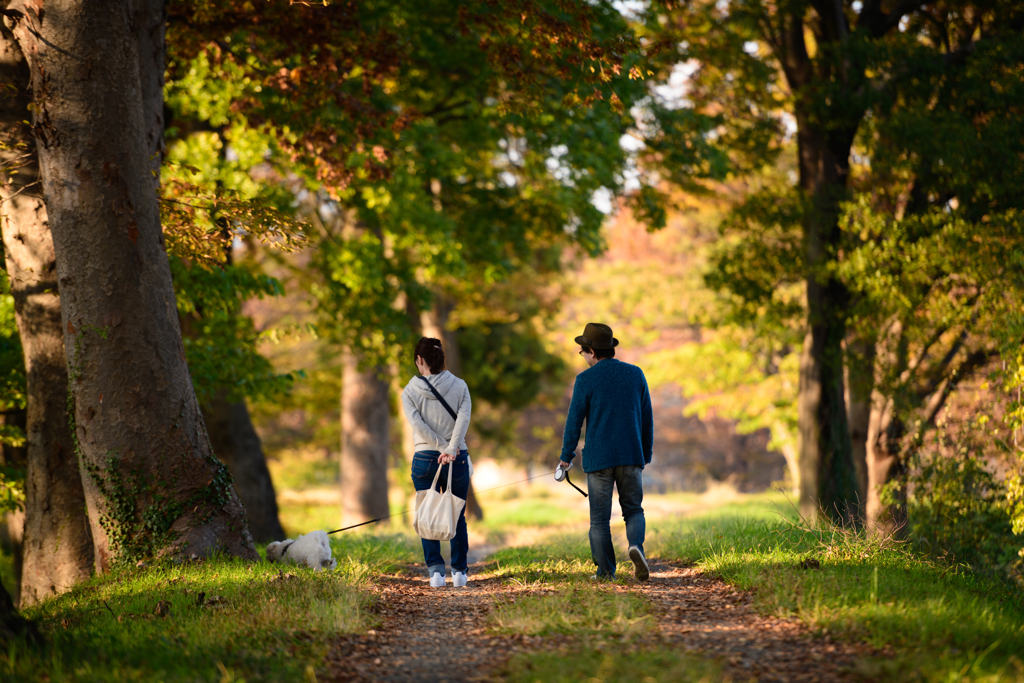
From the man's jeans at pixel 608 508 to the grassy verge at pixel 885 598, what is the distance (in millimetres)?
780

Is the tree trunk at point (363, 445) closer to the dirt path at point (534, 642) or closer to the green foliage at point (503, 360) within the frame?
the green foliage at point (503, 360)

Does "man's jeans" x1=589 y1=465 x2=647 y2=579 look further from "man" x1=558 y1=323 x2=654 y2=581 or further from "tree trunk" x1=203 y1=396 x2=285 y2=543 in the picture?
"tree trunk" x1=203 y1=396 x2=285 y2=543

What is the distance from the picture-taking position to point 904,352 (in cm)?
1170

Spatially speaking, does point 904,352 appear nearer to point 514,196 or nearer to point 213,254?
point 514,196

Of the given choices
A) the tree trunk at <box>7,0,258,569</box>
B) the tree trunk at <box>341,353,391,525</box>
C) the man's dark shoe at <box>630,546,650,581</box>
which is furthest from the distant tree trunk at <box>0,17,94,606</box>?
the tree trunk at <box>341,353,391,525</box>

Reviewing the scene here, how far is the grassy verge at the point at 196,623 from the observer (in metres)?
3.78

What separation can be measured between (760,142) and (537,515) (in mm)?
10124

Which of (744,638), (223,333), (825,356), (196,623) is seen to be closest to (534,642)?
(744,638)

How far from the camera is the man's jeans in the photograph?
19.4 ft

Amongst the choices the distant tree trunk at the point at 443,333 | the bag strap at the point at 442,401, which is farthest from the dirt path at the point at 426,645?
the distant tree trunk at the point at 443,333

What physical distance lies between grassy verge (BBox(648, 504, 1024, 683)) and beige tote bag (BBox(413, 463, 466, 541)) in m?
2.12

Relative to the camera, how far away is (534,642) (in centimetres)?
443

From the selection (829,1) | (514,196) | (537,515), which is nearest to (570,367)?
(537,515)

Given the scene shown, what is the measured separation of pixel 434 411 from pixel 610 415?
55.7 inches
